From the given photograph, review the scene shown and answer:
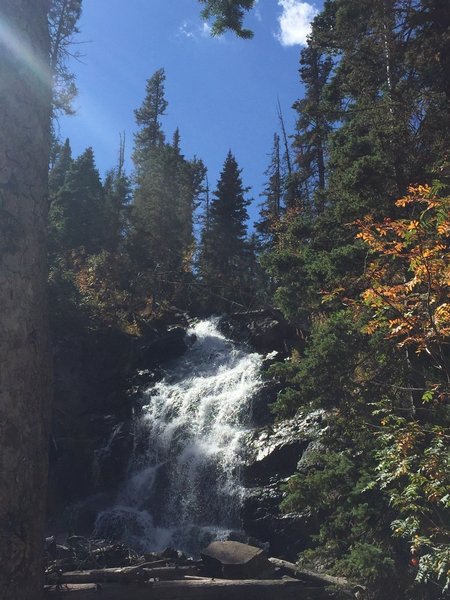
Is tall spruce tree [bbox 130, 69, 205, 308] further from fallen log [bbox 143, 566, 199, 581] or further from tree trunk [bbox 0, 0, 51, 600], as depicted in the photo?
tree trunk [bbox 0, 0, 51, 600]

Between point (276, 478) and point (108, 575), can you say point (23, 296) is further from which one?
point (276, 478)

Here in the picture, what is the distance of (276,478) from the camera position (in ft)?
57.0

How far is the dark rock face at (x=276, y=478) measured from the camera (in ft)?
52.1

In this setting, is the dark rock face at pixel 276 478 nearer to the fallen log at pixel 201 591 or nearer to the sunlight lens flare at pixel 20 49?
the fallen log at pixel 201 591

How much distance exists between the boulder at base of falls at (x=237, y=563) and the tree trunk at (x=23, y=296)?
23.5 ft

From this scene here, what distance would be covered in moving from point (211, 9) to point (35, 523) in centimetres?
606

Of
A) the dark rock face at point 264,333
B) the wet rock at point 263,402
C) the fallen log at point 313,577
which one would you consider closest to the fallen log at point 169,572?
the fallen log at point 313,577

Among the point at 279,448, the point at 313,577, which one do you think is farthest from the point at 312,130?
the point at 313,577

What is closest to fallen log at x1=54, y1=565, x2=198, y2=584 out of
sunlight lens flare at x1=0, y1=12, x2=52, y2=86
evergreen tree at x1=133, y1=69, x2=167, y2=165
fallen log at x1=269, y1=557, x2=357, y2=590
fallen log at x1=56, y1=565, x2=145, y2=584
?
fallen log at x1=56, y1=565, x2=145, y2=584

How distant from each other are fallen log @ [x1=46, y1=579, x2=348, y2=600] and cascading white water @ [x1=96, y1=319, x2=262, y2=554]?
7.99m

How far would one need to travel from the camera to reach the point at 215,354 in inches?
1046

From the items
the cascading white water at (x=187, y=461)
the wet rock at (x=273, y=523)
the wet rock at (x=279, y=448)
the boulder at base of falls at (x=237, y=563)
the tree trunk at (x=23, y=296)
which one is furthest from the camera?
the wet rock at (x=279, y=448)

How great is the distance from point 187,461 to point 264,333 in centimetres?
826

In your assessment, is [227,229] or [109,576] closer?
[109,576]
